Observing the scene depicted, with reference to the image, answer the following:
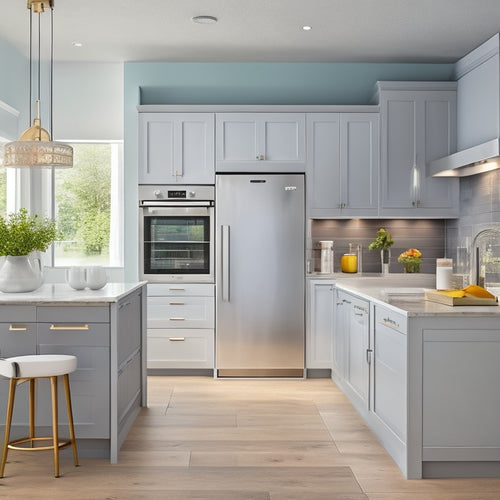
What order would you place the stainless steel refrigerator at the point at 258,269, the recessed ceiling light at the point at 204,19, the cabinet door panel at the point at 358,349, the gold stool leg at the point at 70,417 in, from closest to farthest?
the gold stool leg at the point at 70,417 → the cabinet door panel at the point at 358,349 → the recessed ceiling light at the point at 204,19 → the stainless steel refrigerator at the point at 258,269

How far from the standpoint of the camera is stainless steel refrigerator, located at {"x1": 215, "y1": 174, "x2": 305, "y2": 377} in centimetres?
555

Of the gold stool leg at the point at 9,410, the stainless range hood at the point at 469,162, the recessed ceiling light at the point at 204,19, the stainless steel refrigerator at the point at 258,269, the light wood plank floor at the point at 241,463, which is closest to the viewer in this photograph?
the light wood plank floor at the point at 241,463

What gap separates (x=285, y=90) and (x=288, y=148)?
741 mm

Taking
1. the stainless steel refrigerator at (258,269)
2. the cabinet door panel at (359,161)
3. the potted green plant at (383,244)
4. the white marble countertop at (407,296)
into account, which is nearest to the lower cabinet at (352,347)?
the white marble countertop at (407,296)

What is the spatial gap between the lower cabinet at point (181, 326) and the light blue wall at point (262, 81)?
1.84m

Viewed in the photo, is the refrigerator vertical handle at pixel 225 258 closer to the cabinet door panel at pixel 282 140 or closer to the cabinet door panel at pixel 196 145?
the cabinet door panel at pixel 196 145

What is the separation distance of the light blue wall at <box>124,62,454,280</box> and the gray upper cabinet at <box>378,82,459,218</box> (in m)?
0.40

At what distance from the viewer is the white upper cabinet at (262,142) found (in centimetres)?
562

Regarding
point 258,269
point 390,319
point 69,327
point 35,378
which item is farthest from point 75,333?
point 258,269

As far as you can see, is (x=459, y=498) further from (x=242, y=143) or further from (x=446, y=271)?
(x=242, y=143)

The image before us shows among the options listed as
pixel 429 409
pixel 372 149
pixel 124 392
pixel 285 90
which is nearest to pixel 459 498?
pixel 429 409

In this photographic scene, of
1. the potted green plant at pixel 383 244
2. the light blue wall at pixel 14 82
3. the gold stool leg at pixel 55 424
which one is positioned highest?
the light blue wall at pixel 14 82

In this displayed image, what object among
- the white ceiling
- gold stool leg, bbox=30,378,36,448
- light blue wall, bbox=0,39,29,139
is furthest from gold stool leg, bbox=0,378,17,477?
light blue wall, bbox=0,39,29,139

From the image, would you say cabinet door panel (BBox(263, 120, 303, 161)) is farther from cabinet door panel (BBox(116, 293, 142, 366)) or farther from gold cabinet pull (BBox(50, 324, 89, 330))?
gold cabinet pull (BBox(50, 324, 89, 330))
